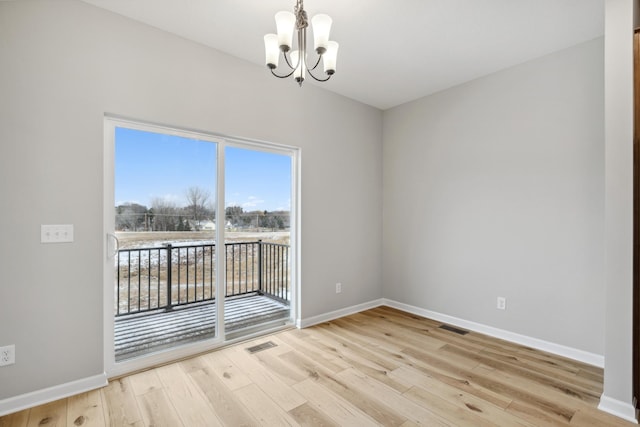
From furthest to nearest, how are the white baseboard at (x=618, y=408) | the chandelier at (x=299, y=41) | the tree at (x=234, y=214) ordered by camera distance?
the tree at (x=234, y=214)
the white baseboard at (x=618, y=408)
the chandelier at (x=299, y=41)

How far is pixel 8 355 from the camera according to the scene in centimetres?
192

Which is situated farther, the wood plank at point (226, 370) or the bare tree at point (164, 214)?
the bare tree at point (164, 214)

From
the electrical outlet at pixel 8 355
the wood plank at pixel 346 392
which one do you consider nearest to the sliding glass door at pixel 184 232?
the electrical outlet at pixel 8 355

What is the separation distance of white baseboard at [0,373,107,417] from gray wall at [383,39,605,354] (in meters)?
3.36

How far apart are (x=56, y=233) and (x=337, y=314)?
288 centimetres

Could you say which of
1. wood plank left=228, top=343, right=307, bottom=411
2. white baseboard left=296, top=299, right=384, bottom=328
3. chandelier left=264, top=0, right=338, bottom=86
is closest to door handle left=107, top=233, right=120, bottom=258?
wood plank left=228, top=343, right=307, bottom=411

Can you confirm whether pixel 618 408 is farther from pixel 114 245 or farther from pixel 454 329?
pixel 114 245

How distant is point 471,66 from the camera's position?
3.06 meters

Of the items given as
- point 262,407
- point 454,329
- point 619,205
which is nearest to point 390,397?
point 262,407

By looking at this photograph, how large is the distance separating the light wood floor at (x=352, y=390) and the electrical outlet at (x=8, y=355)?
33 centimetres

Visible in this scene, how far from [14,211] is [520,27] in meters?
3.95

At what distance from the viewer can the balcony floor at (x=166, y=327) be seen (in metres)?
2.58

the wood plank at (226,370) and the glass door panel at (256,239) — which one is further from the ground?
the glass door panel at (256,239)

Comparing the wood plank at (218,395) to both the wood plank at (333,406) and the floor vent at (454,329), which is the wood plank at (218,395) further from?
the floor vent at (454,329)
